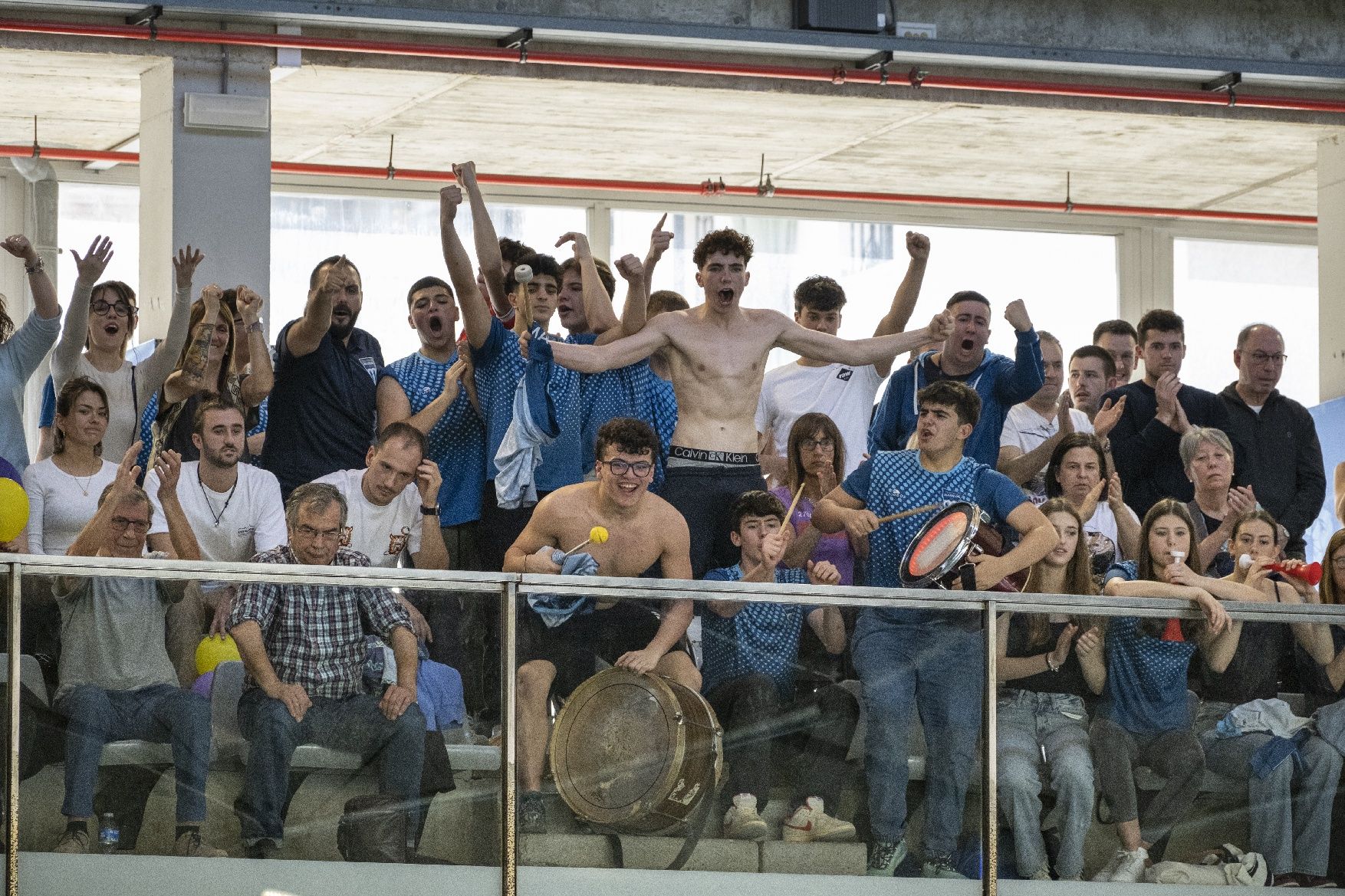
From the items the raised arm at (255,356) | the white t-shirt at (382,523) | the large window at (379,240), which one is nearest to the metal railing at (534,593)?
the white t-shirt at (382,523)

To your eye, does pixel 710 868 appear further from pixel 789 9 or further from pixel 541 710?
pixel 789 9

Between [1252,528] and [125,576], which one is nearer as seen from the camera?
[125,576]

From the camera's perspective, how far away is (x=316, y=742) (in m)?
6.02

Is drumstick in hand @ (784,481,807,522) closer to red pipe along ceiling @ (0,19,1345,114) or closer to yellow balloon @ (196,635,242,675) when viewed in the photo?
yellow balloon @ (196,635,242,675)

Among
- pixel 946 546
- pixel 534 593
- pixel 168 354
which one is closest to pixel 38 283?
pixel 168 354

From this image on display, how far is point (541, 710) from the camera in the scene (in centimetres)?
609

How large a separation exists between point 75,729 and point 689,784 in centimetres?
183

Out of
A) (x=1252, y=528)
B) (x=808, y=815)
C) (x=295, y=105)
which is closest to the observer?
(x=808, y=815)

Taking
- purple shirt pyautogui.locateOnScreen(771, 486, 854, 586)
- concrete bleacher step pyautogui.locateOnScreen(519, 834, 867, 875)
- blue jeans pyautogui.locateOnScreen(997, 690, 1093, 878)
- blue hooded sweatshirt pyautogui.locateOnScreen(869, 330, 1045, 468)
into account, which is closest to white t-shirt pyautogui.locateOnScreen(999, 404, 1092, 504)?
blue hooded sweatshirt pyautogui.locateOnScreen(869, 330, 1045, 468)

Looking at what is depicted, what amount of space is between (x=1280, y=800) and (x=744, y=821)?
1851 mm

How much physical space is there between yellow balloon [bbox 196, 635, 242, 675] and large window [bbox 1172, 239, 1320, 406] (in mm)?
9801

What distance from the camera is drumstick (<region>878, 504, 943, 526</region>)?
700 centimetres

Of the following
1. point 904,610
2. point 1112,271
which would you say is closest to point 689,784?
point 904,610

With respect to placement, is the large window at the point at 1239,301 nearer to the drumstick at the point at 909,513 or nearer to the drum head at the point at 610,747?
the drumstick at the point at 909,513
